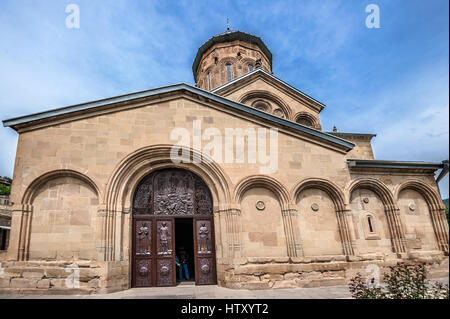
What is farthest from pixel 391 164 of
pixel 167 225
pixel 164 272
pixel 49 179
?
pixel 49 179

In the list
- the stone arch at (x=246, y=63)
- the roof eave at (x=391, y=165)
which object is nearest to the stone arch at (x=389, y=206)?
the roof eave at (x=391, y=165)

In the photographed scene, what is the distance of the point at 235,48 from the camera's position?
18.7 m

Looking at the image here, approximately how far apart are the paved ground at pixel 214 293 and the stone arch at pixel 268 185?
2.34 meters

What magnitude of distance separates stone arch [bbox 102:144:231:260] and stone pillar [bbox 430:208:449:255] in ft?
23.6

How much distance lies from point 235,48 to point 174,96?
11644 mm

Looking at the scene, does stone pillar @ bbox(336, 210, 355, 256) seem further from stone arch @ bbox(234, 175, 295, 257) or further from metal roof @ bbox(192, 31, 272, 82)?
metal roof @ bbox(192, 31, 272, 82)

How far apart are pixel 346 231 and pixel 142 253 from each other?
5.91m

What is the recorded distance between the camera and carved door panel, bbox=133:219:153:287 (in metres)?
7.48

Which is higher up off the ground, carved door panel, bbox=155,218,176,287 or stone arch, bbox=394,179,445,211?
stone arch, bbox=394,179,445,211

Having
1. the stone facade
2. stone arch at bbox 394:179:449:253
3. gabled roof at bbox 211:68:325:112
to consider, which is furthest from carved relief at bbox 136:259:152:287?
the stone facade

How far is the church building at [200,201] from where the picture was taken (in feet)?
23.2

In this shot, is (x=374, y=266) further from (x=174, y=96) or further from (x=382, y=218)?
(x=174, y=96)

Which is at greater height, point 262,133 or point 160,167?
point 262,133

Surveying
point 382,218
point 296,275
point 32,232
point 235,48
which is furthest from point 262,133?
point 235,48
